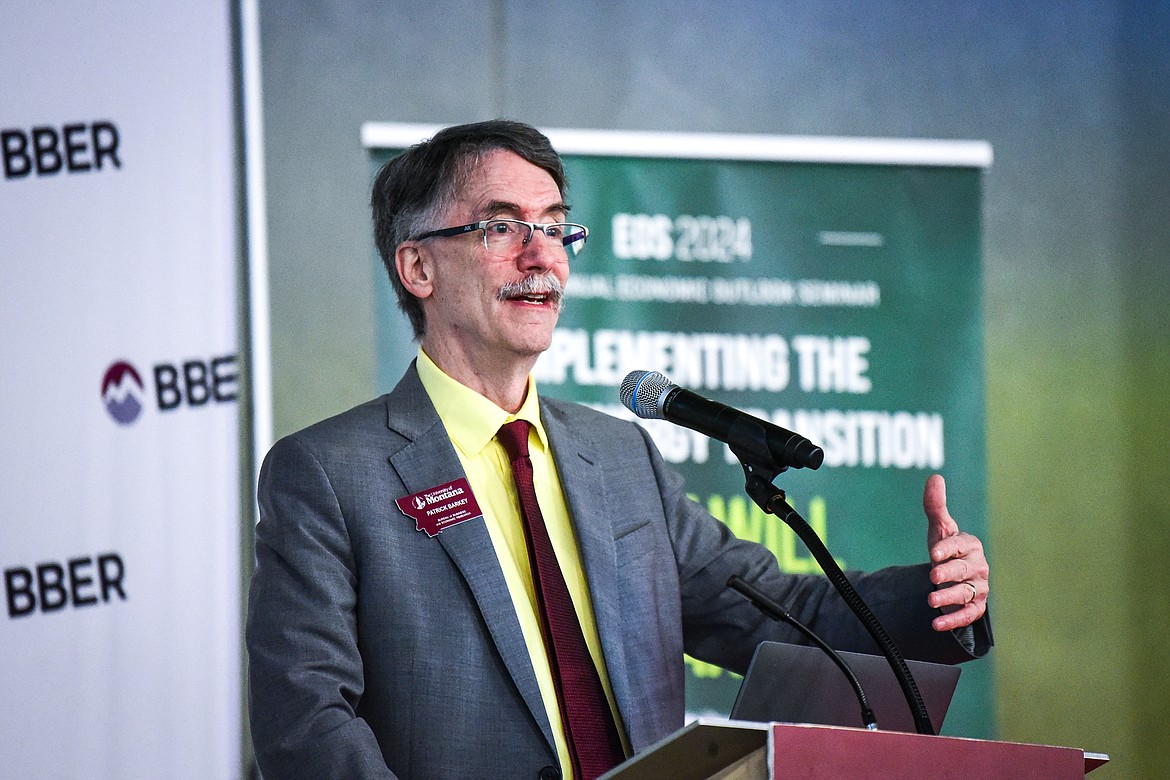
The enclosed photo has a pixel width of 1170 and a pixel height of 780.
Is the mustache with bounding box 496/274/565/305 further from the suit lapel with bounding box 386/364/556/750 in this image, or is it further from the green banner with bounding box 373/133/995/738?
the green banner with bounding box 373/133/995/738

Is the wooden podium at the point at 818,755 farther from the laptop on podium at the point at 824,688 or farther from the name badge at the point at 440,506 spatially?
the name badge at the point at 440,506

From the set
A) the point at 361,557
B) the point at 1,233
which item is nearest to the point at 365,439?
the point at 361,557

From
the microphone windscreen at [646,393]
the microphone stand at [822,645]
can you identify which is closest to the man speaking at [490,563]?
the microphone stand at [822,645]

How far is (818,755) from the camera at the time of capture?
1317 millimetres

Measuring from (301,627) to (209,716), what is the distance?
1661mm

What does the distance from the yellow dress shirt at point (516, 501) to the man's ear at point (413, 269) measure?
14cm

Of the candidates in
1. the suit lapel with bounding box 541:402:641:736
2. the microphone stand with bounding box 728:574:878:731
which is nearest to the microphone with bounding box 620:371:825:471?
the microphone stand with bounding box 728:574:878:731

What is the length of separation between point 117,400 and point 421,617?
5.79 feet

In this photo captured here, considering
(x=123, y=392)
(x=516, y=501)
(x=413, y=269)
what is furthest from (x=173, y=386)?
(x=516, y=501)

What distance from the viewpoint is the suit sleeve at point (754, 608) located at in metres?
2.04

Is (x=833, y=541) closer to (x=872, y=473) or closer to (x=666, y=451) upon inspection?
(x=872, y=473)

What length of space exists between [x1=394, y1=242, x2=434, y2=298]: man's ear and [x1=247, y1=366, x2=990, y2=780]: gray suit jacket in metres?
0.20

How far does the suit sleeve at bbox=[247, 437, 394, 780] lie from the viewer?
1.74 metres

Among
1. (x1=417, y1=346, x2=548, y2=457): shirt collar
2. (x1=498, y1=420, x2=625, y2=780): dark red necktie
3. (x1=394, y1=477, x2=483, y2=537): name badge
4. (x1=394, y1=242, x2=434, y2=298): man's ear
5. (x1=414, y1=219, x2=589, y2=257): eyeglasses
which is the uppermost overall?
(x1=414, y1=219, x2=589, y2=257): eyeglasses
